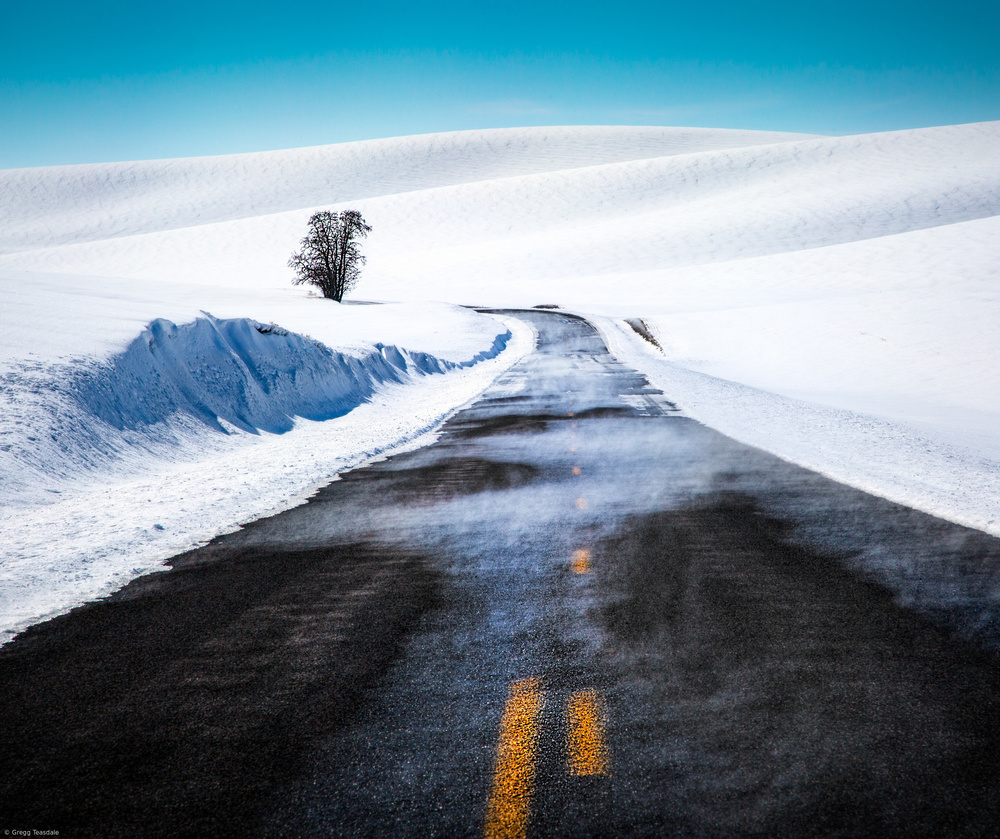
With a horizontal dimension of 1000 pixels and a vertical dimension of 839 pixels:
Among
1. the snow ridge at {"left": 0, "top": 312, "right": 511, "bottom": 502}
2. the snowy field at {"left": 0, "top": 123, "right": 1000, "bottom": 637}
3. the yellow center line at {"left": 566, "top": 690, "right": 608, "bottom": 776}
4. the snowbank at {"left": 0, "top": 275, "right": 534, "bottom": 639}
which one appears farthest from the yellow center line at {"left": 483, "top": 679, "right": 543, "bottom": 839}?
the snow ridge at {"left": 0, "top": 312, "right": 511, "bottom": 502}

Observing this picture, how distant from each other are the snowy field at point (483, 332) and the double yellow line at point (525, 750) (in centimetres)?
348

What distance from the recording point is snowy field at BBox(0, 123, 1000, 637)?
8.53 m

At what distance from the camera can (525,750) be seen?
10.6 ft

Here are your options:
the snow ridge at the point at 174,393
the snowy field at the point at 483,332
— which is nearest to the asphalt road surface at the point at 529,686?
the snowy field at the point at 483,332

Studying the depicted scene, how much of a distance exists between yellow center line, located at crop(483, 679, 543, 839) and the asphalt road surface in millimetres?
13

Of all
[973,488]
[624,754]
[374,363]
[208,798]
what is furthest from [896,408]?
[208,798]

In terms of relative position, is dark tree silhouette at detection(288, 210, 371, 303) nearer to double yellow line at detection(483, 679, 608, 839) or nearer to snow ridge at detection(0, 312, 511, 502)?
snow ridge at detection(0, 312, 511, 502)

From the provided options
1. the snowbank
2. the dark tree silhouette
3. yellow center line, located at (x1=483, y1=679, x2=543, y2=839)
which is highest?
the dark tree silhouette

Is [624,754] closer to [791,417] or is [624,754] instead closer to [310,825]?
[310,825]

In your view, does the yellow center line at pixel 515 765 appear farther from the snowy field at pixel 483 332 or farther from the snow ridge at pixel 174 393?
the snow ridge at pixel 174 393

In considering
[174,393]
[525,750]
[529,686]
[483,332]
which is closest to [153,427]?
[174,393]

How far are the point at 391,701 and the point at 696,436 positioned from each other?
901cm

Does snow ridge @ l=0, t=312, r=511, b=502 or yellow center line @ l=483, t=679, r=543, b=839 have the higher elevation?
snow ridge @ l=0, t=312, r=511, b=502

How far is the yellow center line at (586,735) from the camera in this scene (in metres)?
3.10
